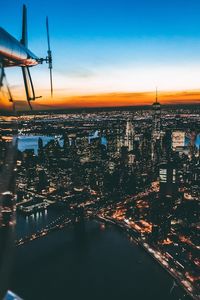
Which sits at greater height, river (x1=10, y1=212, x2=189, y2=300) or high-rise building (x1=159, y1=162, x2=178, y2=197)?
high-rise building (x1=159, y1=162, x2=178, y2=197)

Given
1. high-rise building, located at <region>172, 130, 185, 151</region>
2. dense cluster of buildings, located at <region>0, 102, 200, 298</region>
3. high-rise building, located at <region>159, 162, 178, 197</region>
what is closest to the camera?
dense cluster of buildings, located at <region>0, 102, 200, 298</region>

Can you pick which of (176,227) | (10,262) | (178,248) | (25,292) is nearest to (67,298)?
(25,292)

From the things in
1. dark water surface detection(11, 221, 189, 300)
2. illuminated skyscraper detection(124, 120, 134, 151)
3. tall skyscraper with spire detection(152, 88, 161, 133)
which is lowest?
dark water surface detection(11, 221, 189, 300)

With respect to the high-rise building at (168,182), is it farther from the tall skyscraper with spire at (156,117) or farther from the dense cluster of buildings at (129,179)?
the tall skyscraper with spire at (156,117)

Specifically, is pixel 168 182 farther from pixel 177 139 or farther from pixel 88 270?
pixel 177 139

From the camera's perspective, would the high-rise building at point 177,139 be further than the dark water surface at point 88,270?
Yes

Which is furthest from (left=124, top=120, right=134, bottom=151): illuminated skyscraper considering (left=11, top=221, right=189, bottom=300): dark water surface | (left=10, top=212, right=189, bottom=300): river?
(left=11, top=221, right=189, bottom=300): dark water surface

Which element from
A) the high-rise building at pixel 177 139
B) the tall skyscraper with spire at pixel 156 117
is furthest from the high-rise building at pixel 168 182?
the tall skyscraper with spire at pixel 156 117

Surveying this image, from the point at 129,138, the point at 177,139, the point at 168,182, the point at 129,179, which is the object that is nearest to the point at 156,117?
the point at 177,139

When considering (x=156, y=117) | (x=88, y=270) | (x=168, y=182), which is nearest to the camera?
(x=88, y=270)

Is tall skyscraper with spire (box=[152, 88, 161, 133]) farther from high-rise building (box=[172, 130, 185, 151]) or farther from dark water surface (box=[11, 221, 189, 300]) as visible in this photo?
dark water surface (box=[11, 221, 189, 300])
